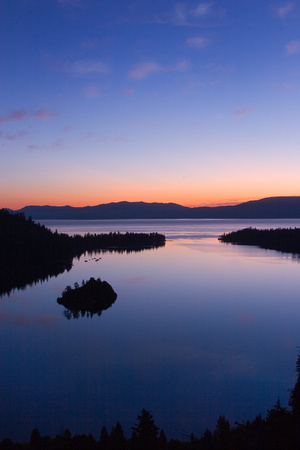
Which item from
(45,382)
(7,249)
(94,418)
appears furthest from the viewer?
(7,249)

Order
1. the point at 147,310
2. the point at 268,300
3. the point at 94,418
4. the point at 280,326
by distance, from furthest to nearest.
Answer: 1. the point at 268,300
2. the point at 147,310
3. the point at 280,326
4. the point at 94,418

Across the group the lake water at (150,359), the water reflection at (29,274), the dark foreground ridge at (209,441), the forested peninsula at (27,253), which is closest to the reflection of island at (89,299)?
the lake water at (150,359)

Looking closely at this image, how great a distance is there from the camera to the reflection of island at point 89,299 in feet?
98.5

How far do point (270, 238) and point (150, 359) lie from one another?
298ft

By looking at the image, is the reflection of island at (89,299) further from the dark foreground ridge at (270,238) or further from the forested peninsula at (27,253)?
the dark foreground ridge at (270,238)

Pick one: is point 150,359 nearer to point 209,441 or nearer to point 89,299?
point 209,441

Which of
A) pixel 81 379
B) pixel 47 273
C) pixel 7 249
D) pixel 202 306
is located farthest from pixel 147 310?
pixel 7 249

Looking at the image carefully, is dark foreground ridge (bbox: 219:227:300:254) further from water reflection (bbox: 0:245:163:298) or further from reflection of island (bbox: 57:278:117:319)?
reflection of island (bbox: 57:278:117:319)

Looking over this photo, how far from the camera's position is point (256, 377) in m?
16.4

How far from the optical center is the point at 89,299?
3100 centimetres

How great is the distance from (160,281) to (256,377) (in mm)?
27104

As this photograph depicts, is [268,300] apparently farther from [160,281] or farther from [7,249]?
[7,249]

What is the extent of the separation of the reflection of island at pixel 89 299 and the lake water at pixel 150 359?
0.99 metres

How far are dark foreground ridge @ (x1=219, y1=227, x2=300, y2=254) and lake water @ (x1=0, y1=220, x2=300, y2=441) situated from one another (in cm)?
5974
